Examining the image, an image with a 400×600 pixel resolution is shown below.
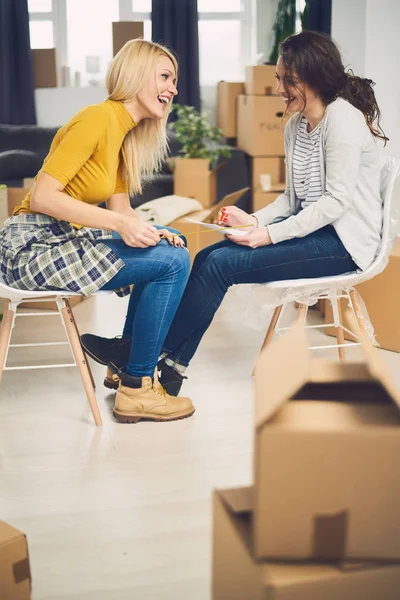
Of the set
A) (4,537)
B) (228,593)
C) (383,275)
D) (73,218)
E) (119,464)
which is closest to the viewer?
(228,593)

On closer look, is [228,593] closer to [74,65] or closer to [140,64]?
[140,64]

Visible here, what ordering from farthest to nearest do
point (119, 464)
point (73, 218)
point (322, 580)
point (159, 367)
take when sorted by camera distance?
1. point (159, 367)
2. point (73, 218)
3. point (119, 464)
4. point (322, 580)

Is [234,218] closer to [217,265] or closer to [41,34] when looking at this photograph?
[217,265]

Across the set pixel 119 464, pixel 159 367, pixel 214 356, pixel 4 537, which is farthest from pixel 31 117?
pixel 4 537

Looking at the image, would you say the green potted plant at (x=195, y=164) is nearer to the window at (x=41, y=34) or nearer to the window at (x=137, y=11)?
the window at (x=137, y=11)

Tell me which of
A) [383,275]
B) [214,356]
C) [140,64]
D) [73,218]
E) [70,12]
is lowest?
[214,356]

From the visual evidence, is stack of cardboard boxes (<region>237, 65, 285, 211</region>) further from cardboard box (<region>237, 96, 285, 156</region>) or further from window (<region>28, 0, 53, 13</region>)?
window (<region>28, 0, 53, 13</region>)

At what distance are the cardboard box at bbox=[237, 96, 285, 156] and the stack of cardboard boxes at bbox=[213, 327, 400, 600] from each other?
14.3 ft

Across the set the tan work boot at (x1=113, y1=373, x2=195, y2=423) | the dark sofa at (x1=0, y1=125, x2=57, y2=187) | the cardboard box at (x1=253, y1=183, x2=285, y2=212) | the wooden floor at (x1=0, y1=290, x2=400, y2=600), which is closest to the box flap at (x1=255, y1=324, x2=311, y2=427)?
the wooden floor at (x1=0, y1=290, x2=400, y2=600)

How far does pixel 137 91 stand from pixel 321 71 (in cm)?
59

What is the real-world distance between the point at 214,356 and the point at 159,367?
613 millimetres

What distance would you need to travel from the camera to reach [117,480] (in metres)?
1.98

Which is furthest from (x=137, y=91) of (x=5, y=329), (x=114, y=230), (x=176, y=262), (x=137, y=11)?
(x=137, y=11)

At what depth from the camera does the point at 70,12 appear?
21.1 ft
